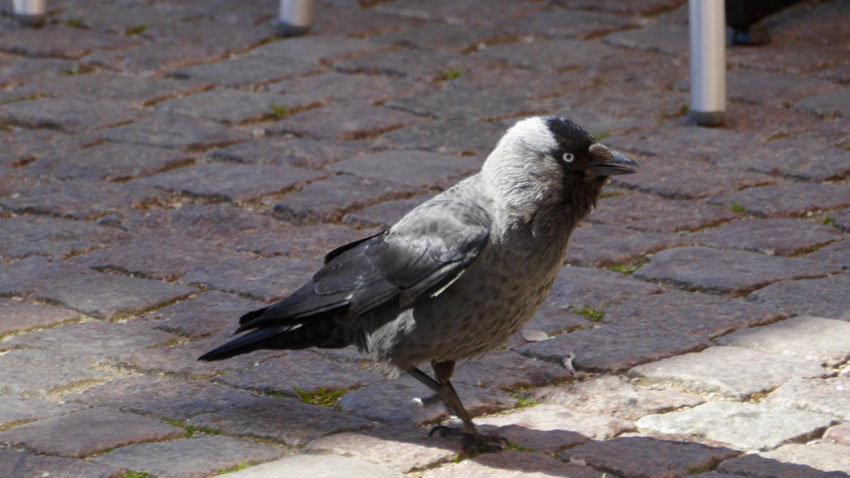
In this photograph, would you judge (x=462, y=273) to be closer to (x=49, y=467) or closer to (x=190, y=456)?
(x=190, y=456)

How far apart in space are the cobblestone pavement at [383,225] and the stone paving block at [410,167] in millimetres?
15

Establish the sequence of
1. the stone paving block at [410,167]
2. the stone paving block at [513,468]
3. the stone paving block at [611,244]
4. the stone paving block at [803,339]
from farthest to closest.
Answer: the stone paving block at [410,167], the stone paving block at [611,244], the stone paving block at [803,339], the stone paving block at [513,468]

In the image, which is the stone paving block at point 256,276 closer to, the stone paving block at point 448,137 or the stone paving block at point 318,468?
the stone paving block at point 318,468

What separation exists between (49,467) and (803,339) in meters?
2.02

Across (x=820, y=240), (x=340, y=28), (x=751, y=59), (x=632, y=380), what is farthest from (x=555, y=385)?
(x=340, y=28)

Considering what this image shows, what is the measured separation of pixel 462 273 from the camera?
2.99 m

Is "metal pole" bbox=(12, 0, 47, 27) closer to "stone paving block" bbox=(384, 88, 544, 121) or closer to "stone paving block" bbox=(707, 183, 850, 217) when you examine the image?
"stone paving block" bbox=(384, 88, 544, 121)

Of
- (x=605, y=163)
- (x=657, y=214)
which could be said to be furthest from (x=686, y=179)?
(x=605, y=163)

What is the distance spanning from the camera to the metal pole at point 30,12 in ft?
22.7

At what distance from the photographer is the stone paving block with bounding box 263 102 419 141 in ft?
18.0

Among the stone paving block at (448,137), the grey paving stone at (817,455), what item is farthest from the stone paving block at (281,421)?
the stone paving block at (448,137)

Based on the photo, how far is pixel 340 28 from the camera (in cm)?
702

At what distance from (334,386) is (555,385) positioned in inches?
22.9

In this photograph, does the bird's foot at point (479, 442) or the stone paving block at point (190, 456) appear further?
the bird's foot at point (479, 442)
